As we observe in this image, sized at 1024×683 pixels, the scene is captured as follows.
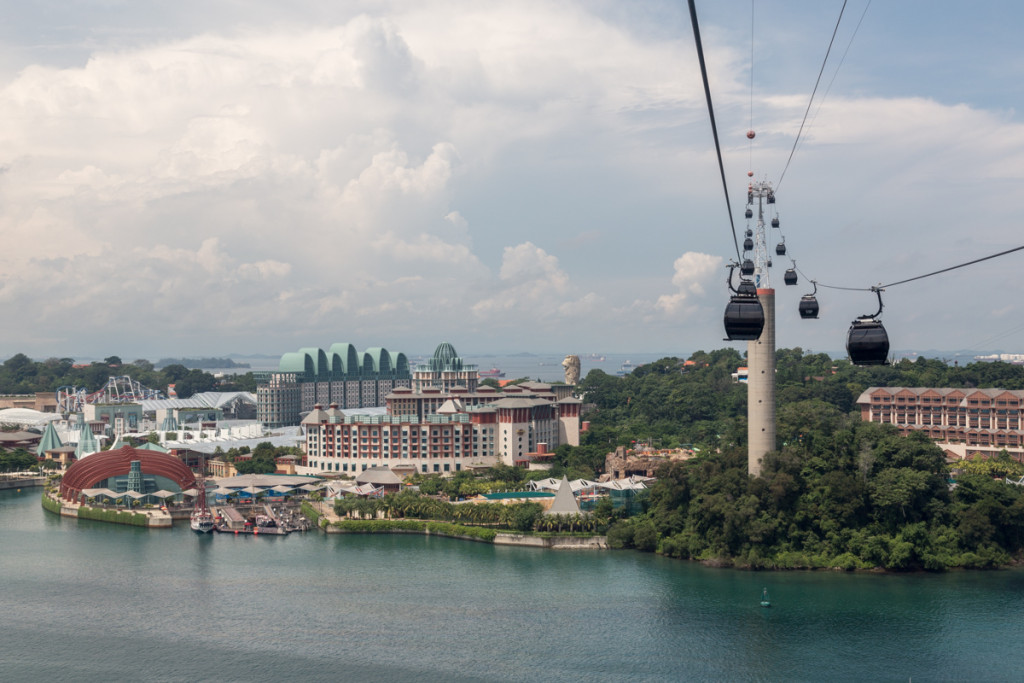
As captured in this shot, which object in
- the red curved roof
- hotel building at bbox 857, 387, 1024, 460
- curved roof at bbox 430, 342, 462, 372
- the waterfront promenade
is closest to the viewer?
the red curved roof

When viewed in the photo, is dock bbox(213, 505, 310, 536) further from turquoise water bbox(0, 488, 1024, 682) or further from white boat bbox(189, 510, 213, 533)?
turquoise water bbox(0, 488, 1024, 682)

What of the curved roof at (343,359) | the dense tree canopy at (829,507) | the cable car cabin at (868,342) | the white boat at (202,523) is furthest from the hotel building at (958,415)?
the curved roof at (343,359)

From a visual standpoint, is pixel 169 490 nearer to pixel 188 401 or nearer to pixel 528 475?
pixel 528 475

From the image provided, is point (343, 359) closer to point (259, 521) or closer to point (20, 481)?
point (20, 481)

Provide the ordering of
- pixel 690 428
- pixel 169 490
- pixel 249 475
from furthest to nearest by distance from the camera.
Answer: pixel 690 428 < pixel 249 475 < pixel 169 490

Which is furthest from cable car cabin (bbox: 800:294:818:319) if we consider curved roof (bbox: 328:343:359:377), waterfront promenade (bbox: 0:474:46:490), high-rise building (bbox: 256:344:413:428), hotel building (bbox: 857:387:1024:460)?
curved roof (bbox: 328:343:359:377)

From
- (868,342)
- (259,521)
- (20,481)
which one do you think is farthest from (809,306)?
(20,481)

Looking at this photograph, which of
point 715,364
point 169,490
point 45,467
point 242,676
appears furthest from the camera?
point 715,364

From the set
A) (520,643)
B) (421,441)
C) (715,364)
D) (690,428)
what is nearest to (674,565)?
(520,643)
